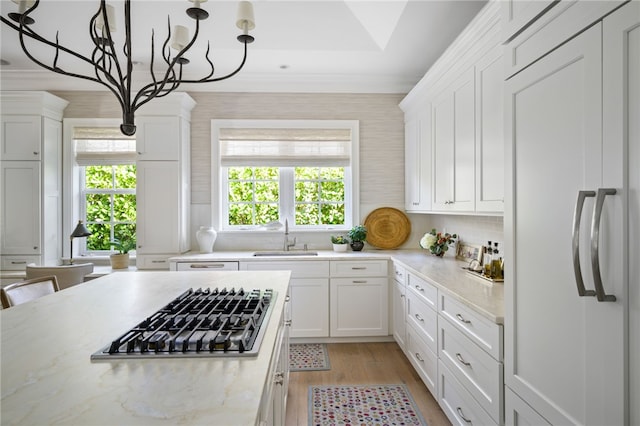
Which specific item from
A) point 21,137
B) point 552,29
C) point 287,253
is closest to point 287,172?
point 287,253

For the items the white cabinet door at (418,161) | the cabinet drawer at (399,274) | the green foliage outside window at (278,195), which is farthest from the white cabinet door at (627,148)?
the green foliage outside window at (278,195)

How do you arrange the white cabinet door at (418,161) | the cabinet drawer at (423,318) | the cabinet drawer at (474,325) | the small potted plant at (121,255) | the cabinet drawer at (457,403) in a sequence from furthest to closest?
the small potted plant at (121,255), the white cabinet door at (418,161), the cabinet drawer at (423,318), the cabinet drawer at (457,403), the cabinet drawer at (474,325)

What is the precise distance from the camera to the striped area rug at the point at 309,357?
2.92 metres

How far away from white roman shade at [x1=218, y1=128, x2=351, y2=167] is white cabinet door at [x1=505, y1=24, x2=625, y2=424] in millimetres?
2638

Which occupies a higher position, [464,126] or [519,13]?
[519,13]

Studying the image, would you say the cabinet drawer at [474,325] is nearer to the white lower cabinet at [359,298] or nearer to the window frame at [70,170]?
the white lower cabinet at [359,298]

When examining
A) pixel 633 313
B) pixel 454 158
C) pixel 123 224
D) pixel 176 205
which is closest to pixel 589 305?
pixel 633 313

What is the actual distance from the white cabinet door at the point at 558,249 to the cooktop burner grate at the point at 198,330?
0.92 m

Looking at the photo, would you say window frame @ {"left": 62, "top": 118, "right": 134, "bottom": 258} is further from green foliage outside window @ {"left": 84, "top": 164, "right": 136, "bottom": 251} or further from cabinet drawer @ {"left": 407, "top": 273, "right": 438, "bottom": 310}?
cabinet drawer @ {"left": 407, "top": 273, "right": 438, "bottom": 310}

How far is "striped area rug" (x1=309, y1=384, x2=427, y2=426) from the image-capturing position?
218 cm

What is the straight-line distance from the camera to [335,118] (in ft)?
12.8

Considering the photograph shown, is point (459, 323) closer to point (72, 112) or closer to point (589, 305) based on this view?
point (589, 305)

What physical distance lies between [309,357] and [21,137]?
3489 millimetres

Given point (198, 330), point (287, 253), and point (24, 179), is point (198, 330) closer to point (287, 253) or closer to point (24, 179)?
point (287, 253)
